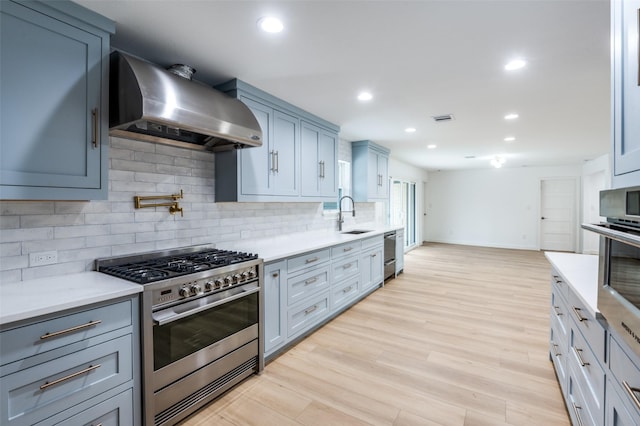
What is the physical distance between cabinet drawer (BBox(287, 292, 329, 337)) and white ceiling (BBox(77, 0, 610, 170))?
205cm

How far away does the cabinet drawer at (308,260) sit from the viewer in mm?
2787

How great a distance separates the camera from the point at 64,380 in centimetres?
140

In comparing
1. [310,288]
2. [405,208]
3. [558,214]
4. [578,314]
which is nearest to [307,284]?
[310,288]

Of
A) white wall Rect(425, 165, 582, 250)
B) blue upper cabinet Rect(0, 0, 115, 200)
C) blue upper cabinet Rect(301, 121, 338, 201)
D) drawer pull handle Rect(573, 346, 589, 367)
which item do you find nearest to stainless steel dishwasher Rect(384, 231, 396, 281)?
blue upper cabinet Rect(301, 121, 338, 201)

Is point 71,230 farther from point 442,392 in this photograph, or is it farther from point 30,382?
point 442,392

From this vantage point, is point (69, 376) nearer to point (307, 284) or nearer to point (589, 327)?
point (307, 284)

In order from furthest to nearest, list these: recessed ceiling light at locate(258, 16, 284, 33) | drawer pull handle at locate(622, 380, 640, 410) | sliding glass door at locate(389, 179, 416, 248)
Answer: sliding glass door at locate(389, 179, 416, 248), recessed ceiling light at locate(258, 16, 284, 33), drawer pull handle at locate(622, 380, 640, 410)

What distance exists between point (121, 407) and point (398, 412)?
1.60m

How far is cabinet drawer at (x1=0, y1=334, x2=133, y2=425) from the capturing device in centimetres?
128

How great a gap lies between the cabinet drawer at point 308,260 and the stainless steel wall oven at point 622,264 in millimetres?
2069

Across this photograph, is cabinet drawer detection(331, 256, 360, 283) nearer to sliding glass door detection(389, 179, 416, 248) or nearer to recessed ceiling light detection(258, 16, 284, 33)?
recessed ceiling light detection(258, 16, 284, 33)

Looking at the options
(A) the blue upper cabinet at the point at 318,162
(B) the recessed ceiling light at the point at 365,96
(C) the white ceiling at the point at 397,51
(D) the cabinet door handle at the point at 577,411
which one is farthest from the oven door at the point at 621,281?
(A) the blue upper cabinet at the point at 318,162

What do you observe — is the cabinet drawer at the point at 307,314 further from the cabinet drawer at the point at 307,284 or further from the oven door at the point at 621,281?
the oven door at the point at 621,281

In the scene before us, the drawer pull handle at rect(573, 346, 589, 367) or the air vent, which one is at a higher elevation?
the air vent
